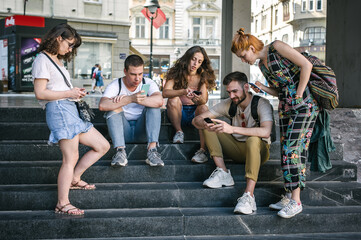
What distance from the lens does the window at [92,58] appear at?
958 inches

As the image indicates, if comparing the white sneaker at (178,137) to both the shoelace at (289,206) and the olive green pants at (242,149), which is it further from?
the shoelace at (289,206)

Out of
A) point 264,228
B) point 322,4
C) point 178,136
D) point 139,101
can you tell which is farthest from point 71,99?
point 322,4

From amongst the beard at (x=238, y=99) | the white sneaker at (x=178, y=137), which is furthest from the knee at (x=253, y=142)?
the white sneaker at (x=178, y=137)

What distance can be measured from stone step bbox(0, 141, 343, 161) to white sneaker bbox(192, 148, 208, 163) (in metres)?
0.24

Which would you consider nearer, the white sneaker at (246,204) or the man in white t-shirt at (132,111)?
the white sneaker at (246,204)

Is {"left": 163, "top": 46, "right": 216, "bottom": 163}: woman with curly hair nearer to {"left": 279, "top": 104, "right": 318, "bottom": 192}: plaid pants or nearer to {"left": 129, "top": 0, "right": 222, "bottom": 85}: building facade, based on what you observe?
{"left": 279, "top": 104, "right": 318, "bottom": 192}: plaid pants

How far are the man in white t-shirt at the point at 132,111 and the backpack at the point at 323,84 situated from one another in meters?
1.69

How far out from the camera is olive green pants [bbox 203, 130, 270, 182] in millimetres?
4238

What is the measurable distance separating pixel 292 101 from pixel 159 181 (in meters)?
1.75

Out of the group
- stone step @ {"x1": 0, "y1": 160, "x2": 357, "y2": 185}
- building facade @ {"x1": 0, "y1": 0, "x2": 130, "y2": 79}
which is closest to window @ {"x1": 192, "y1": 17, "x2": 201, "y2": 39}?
building facade @ {"x1": 0, "y1": 0, "x2": 130, "y2": 79}

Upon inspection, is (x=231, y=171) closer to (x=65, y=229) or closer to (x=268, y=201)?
(x=268, y=201)

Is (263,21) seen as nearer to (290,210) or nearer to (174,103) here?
(174,103)

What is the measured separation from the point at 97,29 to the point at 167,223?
70.3ft

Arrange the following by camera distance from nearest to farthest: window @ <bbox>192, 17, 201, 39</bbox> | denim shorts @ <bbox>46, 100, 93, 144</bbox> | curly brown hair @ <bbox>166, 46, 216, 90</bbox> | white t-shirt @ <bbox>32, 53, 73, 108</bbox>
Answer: white t-shirt @ <bbox>32, 53, 73, 108</bbox> < denim shorts @ <bbox>46, 100, 93, 144</bbox> < curly brown hair @ <bbox>166, 46, 216, 90</bbox> < window @ <bbox>192, 17, 201, 39</bbox>
